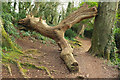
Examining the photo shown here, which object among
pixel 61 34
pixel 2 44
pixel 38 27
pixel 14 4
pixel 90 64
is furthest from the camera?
pixel 14 4

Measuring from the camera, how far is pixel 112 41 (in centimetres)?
596

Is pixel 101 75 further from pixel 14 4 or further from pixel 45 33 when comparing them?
pixel 14 4

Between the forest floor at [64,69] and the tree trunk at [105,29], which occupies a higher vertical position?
the tree trunk at [105,29]

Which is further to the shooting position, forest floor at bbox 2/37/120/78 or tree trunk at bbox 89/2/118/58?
tree trunk at bbox 89/2/118/58

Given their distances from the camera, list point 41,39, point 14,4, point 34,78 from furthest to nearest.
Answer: point 14,4
point 41,39
point 34,78

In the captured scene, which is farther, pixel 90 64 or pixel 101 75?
pixel 90 64

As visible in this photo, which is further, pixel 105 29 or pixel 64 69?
pixel 105 29

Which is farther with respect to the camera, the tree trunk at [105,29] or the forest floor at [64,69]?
the tree trunk at [105,29]

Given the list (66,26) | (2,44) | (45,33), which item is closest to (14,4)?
(45,33)

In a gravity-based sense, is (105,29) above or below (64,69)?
above

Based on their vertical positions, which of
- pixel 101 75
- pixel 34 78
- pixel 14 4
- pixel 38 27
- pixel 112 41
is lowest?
pixel 101 75

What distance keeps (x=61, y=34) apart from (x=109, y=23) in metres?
2.55

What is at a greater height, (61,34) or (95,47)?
(61,34)

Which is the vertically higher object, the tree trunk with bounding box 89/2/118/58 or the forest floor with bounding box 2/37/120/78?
the tree trunk with bounding box 89/2/118/58
